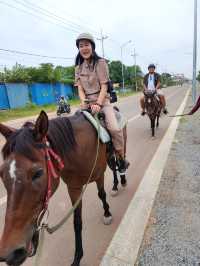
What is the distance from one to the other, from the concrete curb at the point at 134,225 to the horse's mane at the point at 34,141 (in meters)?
1.32

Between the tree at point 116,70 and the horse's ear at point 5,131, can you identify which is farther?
the tree at point 116,70

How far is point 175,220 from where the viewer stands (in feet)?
10.9

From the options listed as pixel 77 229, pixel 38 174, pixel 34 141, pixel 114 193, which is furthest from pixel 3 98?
pixel 38 174

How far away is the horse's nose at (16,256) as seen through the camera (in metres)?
1.50

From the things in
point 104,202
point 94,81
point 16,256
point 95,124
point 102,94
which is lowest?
point 104,202

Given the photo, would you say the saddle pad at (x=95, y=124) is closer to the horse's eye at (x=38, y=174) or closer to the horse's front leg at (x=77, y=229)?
the horse's front leg at (x=77, y=229)

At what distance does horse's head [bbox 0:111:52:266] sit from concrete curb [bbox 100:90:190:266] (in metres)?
1.30

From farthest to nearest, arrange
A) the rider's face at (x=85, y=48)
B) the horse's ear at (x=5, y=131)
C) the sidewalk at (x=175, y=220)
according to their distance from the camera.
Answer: the rider's face at (x=85, y=48) < the sidewalk at (x=175, y=220) < the horse's ear at (x=5, y=131)

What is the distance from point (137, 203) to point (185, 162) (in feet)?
7.26

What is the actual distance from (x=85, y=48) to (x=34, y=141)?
179 centimetres

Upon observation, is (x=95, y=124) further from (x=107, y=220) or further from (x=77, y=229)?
(x=107, y=220)

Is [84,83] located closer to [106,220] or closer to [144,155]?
[106,220]

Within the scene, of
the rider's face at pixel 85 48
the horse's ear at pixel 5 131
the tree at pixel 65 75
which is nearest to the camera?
the horse's ear at pixel 5 131

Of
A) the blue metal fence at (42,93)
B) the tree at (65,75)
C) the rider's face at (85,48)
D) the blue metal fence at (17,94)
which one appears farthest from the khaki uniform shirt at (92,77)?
the tree at (65,75)
